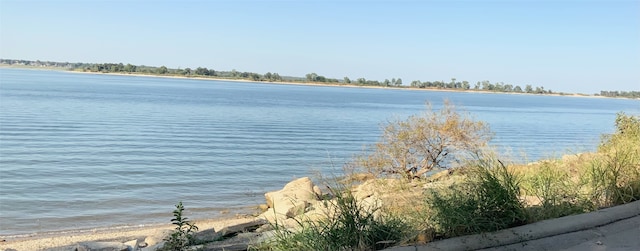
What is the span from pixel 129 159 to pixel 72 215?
8.95 m

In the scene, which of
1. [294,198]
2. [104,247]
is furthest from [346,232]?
[294,198]

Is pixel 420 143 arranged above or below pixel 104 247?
above

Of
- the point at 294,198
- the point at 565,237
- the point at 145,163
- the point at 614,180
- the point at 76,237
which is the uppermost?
the point at 614,180

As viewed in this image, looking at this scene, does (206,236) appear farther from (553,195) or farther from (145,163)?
(145,163)

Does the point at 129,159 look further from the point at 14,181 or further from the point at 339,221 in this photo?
the point at 339,221

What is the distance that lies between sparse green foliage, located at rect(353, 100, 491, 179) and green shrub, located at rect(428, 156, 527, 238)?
10.5 metres

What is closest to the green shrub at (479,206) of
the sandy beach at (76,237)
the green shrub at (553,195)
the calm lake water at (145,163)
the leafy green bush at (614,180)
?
the green shrub at (553,195)

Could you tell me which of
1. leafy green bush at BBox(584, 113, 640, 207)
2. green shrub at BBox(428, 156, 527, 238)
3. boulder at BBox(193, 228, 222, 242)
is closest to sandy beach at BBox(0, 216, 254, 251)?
Answer: boulder at BBox(193, 228, 222, 242)

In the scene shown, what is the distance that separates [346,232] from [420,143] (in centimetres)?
1193

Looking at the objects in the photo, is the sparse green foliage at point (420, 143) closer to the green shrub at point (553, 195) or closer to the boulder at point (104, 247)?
the green shrub at point (553, 195)

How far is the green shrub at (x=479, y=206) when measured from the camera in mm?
5617

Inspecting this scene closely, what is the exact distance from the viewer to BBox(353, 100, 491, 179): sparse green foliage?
55.2 feet

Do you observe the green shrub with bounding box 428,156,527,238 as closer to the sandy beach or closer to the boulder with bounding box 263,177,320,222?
the boulder with bounding box 263,177,320,222

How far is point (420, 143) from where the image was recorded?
55.5ft
